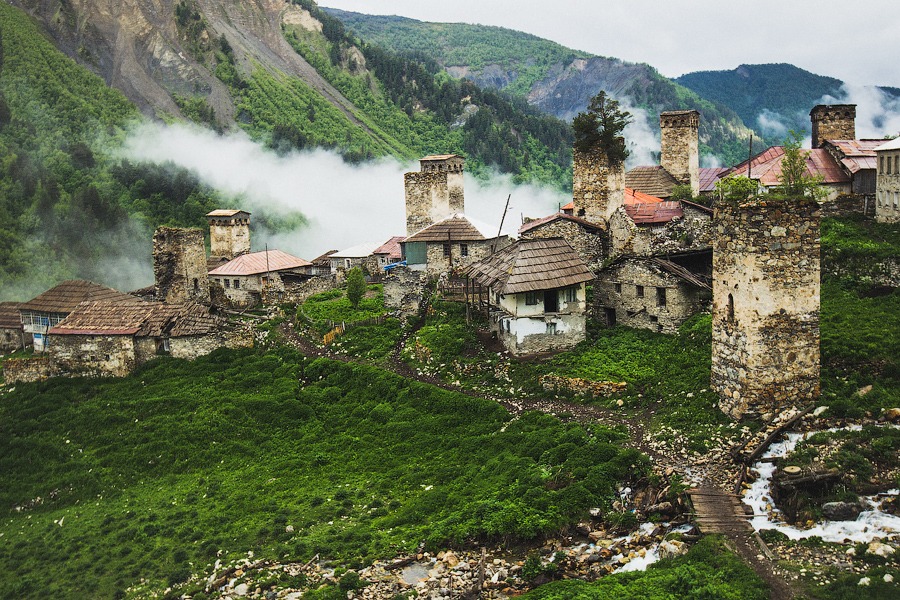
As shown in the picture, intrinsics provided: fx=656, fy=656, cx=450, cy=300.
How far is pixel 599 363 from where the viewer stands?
23.1m

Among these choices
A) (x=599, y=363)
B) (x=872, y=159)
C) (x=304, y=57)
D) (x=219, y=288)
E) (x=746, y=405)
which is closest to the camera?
(x=746, y=405)

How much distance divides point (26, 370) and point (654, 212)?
30.5 metres

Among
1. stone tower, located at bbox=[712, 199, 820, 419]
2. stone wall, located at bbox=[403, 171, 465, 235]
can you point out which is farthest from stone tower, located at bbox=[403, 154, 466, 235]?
stone tower, located at bbox=[712, 199, 820, 419]

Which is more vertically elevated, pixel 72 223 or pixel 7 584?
pixel 72 223

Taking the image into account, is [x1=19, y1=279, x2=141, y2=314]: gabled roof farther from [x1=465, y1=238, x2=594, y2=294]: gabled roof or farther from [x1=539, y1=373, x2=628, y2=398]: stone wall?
[x1=539, y1=373, x2=628, y2=398]: stone wall

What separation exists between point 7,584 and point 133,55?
114173 mm

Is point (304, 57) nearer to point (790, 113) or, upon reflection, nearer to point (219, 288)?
point (790, 113)

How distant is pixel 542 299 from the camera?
25.2m

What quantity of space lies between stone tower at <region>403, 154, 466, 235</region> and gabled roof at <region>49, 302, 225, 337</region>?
1824cm

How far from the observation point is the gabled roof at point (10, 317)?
3847 cm

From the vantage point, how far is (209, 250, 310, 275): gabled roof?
4381 centimetres

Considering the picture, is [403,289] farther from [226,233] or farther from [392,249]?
[226,233]

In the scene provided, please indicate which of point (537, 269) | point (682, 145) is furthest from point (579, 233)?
point (682, 145)

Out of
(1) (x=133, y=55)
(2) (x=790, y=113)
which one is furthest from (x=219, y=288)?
(2) (x=790, y=113)
